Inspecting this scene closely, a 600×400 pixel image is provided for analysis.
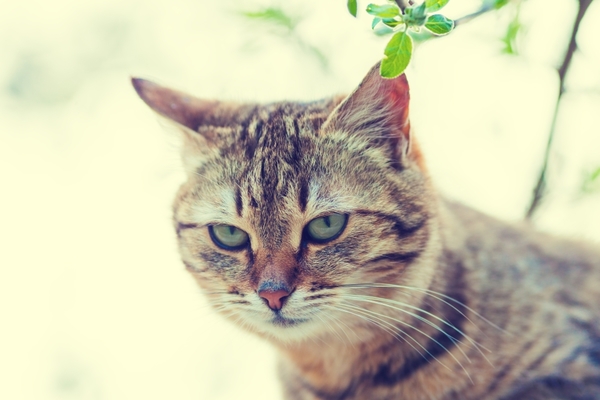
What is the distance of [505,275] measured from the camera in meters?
1.26

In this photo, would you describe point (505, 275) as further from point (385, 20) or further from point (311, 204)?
point (385, 20)

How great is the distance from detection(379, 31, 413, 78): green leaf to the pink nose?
0.50 metres

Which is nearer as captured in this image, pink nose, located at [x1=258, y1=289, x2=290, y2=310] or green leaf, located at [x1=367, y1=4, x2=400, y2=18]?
green leaf, located at [x1=367, y1=4, x2=400, y2=18]

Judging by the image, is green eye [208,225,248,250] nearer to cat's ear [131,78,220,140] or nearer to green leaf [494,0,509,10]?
cat's ear [131,78,220,140]

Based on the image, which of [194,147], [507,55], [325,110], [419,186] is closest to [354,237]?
[419,186]

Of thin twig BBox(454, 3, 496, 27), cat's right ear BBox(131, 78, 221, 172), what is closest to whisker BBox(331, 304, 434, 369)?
cat's right ear BBox(131, 78, 221, 172)

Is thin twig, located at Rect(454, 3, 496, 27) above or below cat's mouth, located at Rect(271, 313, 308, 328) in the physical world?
above

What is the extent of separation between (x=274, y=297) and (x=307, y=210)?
7.2 inches

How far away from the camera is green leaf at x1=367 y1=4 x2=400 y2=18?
672mm

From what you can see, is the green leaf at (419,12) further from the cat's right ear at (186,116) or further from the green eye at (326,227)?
the cat's right ear at (186,116)

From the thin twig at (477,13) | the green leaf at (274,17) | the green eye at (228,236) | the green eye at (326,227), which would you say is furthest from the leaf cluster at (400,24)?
the green leaf at (274,17)

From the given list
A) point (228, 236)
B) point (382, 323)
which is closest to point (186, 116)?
point (228, 236)

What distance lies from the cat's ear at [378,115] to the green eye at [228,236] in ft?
0.93

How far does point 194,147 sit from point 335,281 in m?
0.47
